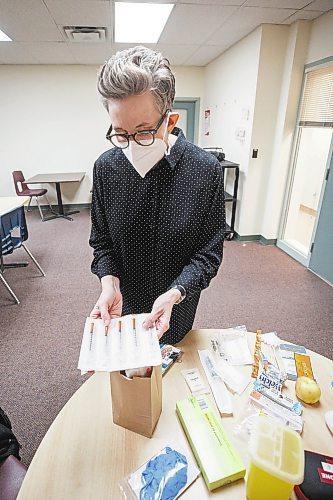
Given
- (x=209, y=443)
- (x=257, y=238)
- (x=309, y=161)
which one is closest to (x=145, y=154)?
(x=209, y=443)

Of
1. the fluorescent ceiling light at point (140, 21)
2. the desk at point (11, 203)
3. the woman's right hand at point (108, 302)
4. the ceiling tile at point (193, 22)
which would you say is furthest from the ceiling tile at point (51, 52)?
the woman's right hand at point (108, 302)

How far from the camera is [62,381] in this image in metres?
1.85

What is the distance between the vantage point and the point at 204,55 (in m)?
4.32

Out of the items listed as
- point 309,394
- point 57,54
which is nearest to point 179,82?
point 57,54

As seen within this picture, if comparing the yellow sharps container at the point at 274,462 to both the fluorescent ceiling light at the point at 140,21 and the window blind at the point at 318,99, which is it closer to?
the window blind at the point at 318,99

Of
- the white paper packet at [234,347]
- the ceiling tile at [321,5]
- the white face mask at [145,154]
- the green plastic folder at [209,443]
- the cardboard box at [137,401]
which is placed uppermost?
the ceiling tile at [321,5]

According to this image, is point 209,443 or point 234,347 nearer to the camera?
point 209,443

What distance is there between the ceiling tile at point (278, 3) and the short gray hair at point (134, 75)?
2.44 meters

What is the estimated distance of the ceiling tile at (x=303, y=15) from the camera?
2.74 metres

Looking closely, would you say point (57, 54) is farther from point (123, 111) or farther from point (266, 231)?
point (123, 111)

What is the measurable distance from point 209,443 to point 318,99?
3.38 m

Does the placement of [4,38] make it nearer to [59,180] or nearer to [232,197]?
[59,180]

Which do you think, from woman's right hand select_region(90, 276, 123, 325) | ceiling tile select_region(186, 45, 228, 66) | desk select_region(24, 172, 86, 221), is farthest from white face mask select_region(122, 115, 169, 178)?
desk select_region(24, 172, 86, 221)

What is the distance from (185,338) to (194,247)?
0.34m
